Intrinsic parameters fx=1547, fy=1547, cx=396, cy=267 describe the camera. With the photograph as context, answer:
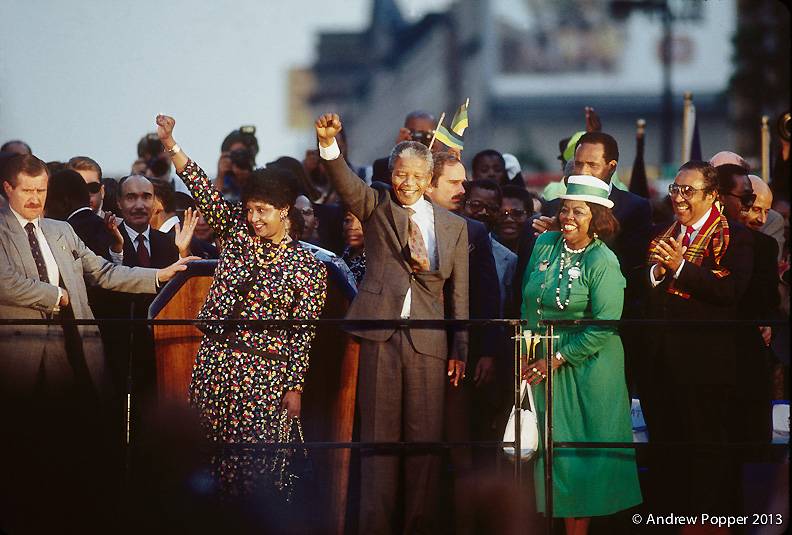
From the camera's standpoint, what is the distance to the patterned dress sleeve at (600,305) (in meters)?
7.54

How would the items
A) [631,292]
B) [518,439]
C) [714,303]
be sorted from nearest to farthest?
[518,439], [714,303], [631,292]

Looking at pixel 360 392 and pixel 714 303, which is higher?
pixel 714 303

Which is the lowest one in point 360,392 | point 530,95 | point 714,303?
point 360,392

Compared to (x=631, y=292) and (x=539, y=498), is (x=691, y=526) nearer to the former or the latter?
(x=539, y=498)

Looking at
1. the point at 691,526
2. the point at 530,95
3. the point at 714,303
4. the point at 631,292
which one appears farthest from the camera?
the point at 530,95

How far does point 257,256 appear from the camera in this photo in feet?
25.4

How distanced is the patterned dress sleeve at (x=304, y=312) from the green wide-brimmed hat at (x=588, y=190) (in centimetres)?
134

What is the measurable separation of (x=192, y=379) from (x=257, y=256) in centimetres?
69

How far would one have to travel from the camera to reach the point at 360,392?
7.46 meters

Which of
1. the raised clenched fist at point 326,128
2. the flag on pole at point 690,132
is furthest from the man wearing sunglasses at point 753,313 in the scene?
the flag on pole at point 690,132

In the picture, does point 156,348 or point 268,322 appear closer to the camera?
point 268,322

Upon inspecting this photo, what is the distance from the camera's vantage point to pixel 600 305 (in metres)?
7.71

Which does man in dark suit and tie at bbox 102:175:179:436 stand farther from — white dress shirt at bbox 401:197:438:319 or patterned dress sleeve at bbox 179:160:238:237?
white dress shirt at bbox 401:197:438:319

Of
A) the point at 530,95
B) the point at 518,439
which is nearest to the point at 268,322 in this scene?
the point at 518,439
